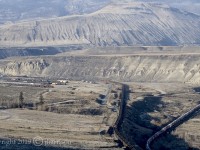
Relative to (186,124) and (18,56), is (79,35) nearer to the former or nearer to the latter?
(18,56)

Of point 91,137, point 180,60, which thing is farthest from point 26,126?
point 180,60

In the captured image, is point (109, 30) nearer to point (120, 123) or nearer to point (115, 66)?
point (115, 66)

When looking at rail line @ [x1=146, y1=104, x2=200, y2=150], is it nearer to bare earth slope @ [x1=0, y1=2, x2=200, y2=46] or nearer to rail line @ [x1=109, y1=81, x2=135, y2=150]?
rail line @ [x1=109, y1=81, x2=135, y2=150]

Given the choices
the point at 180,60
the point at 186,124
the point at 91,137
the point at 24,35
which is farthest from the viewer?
the point at 24,35

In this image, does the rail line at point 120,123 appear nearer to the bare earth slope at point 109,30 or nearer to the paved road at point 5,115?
the paved road at point 5,115

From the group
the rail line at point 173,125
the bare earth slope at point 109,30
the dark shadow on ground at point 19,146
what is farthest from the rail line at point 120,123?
the bare earth slope at point 109,30

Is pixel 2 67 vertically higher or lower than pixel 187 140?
lower

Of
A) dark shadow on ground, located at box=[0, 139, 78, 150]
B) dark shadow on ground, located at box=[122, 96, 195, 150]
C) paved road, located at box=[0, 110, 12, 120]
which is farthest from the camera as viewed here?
paved road, located at box=[0, 110, 12, 120]

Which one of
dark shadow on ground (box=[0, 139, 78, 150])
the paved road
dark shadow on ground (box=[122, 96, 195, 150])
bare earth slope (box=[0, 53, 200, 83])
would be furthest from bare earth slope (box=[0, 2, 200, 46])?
dark shadow on ground (box=[0, 139, 78, 150])

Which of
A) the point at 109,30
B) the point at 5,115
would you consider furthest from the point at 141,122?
the point at 109,30
